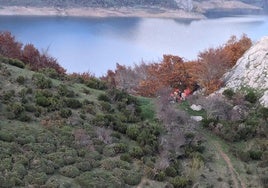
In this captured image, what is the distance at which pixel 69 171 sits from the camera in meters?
25.3

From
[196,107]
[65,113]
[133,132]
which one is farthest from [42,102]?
[196,107]

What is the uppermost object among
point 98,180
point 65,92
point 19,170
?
point 19,170

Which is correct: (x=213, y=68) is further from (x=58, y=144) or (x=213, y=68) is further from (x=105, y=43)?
(x=105, y=43)

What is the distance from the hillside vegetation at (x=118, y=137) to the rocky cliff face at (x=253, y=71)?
4.01 feet

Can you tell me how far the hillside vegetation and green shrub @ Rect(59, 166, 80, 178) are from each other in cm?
6

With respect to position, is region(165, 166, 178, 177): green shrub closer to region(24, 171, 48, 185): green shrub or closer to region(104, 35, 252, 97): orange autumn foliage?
region(24, 171, 48, 185): green shrub

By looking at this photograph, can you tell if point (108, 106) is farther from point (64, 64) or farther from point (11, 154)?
point (64, 64)

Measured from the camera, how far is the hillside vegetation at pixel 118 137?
84.4 ft

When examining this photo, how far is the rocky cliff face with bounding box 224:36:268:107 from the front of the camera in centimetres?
4512

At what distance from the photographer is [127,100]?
40844mm

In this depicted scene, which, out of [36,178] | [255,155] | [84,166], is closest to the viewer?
[36,178]

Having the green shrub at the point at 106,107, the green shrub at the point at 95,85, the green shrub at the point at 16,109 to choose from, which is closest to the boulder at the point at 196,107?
the green shrub at the point at 106,107

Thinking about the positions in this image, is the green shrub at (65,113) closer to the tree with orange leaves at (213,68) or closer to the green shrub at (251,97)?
the green shrub at (251,97)

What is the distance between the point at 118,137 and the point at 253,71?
67.7 feet
